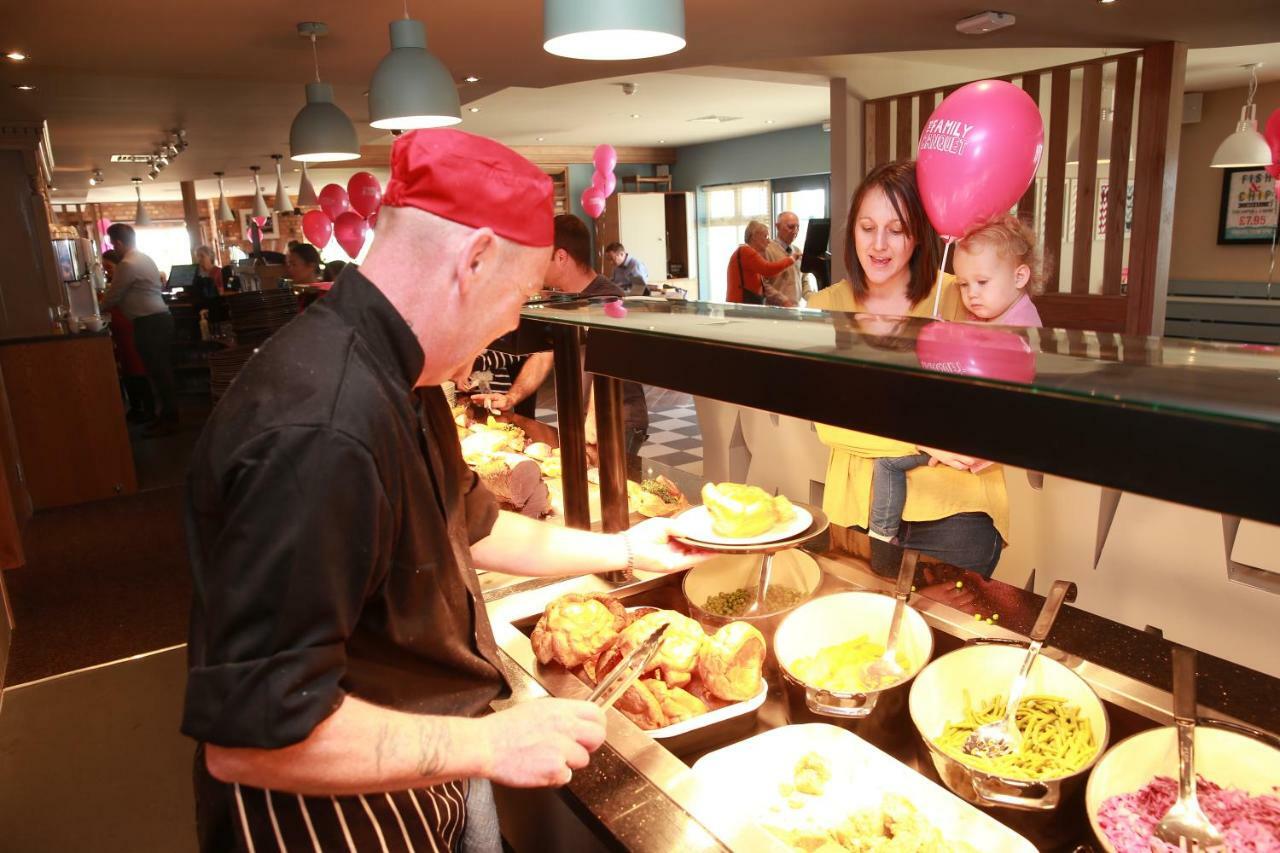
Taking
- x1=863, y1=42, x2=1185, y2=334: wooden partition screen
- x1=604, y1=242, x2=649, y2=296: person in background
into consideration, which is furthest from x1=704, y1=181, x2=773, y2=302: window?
x1=863, y1=42, x2=1185, y2=334: wooden partition screen

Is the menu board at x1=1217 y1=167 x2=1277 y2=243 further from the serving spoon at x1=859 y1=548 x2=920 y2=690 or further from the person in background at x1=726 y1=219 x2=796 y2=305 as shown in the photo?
the serving spoon at x1=859 y1=548 x2=920 y2=690

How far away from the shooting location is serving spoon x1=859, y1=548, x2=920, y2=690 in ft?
4.63

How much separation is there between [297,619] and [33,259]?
9.15 metres

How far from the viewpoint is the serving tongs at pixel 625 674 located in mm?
1311

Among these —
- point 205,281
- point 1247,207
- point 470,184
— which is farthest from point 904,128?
point 205,281

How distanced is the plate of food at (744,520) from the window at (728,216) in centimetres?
1424

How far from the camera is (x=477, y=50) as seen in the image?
5.50 meters

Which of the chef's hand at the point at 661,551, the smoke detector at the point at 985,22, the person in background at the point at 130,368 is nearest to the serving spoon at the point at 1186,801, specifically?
the chef's hand at the point at 661,551

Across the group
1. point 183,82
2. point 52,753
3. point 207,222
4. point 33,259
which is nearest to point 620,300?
point 52,753

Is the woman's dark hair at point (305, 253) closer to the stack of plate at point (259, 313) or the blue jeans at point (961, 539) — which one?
the stack of plate at point (259, 313)

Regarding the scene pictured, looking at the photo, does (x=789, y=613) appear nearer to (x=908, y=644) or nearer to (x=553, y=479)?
(x=908, y=644)

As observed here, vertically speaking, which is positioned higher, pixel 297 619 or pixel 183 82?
pixel 183 82

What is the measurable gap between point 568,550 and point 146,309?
324 inches

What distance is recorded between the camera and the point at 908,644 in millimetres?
Answer: 1485
